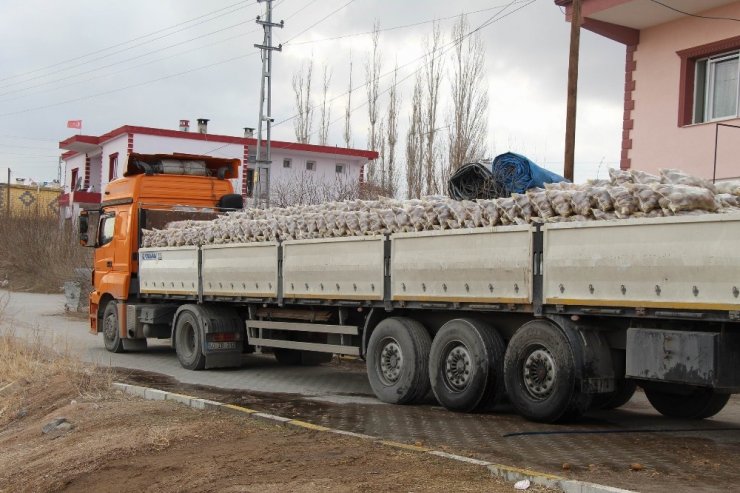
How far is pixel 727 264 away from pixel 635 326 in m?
1.30

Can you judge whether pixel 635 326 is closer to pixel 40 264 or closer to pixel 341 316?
pixel 341 316

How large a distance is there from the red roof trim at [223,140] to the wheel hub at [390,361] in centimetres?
3142

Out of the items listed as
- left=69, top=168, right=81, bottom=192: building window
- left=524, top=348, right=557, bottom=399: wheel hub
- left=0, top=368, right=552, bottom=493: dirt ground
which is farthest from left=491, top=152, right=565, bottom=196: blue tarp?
left=69, top=168, right=81, bottom=192: building window

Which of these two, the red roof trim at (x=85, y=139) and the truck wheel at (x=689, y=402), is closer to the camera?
the truck wheel at (x=689, y=402)

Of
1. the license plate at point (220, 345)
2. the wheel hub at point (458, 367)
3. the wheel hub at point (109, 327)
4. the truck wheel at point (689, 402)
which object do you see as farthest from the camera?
the wheel hub at point (109, 327)

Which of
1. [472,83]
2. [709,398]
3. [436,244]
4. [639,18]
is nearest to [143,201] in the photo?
[436,244]

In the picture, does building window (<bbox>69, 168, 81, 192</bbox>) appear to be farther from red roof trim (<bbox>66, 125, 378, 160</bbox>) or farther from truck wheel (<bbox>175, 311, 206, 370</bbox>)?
truck wheel (<bbox>175, 311, 206, 370</bbox>)

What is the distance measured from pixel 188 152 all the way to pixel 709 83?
33.5m

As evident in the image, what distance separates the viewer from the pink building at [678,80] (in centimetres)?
1448

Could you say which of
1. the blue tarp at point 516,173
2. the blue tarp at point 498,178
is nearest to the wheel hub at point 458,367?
the blue tarp at point 498,178

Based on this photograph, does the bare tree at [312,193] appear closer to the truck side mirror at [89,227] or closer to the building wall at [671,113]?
the truck side mirror at [89,227]

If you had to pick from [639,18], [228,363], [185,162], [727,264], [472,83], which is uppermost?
[472,83]

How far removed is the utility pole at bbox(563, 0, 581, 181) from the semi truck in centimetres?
546

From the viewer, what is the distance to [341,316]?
37.7 ft
